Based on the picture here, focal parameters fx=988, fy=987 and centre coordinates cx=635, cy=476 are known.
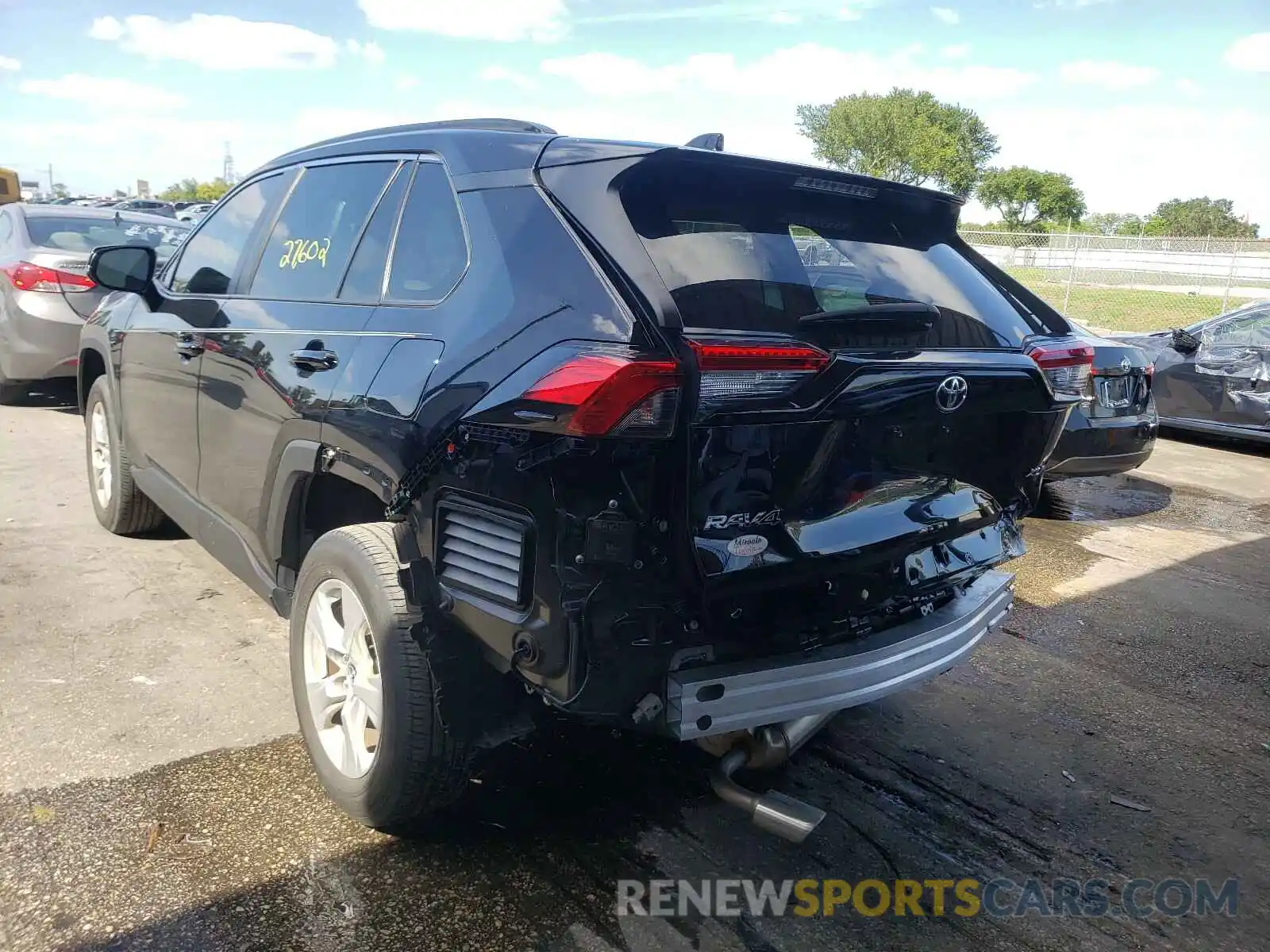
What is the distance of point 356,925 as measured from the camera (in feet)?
8.00

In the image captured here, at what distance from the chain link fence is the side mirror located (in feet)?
66.4

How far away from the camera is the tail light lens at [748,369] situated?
2.14 metres

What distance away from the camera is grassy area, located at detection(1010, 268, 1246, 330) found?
21.5 meters

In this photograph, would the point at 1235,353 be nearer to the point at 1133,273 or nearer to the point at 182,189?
the point at 1133,273

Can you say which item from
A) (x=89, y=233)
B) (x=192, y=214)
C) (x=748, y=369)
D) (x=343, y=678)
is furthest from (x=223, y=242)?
(x=192, y=214)

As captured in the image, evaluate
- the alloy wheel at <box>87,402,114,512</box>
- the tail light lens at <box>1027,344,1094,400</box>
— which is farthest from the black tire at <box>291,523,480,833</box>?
the alloy wheel at <box>87,402,114,512</box>

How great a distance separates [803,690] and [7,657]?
320cm

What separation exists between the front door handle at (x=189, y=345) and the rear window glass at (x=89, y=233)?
4.20 metres

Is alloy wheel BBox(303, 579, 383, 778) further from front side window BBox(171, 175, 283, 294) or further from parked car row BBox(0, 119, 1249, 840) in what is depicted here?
front side window BBox(171, 175, 283, 294)

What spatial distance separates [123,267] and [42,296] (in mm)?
4262

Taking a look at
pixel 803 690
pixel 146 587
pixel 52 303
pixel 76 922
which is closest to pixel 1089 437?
pixel 803 690

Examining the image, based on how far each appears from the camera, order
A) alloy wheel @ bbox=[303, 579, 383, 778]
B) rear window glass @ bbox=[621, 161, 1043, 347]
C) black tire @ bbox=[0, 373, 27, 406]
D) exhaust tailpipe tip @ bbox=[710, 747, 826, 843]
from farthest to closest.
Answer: black tire @ bbox=[0, 373, 27, 406] < alloy wheel @ bbox=[303, 579, 383, 778] < exhaust tailpipe tip @ bbox=[710, 747, 826, 843] < rear window glass @ bbox=[621, 161, 1043, 347]

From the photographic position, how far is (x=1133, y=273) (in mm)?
24547

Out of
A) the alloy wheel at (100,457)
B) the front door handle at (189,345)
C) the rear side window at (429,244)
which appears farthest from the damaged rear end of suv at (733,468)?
the alloy wheel at (100,457)
